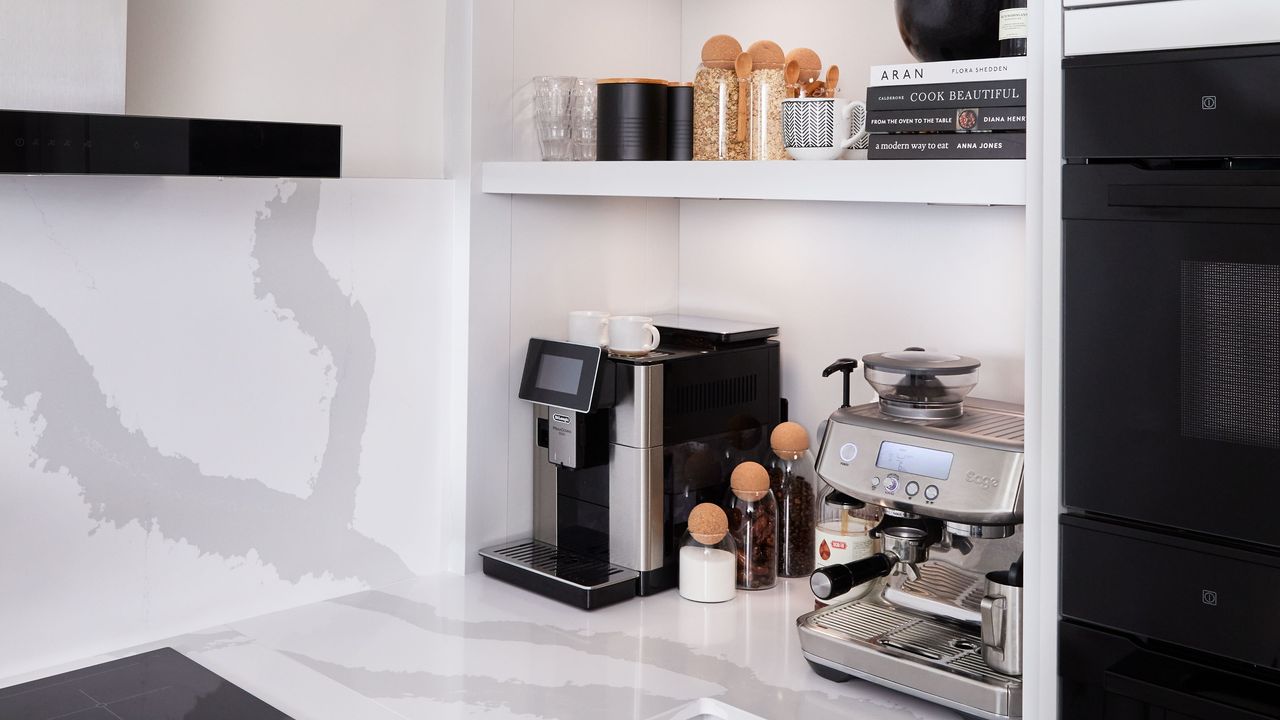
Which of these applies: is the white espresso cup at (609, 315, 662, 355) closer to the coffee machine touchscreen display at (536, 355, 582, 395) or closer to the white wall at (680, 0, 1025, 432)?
the coffee machine touchscreen display at (536, 355, 582, 395)

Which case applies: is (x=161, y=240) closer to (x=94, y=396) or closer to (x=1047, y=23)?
(x=94, y=396)

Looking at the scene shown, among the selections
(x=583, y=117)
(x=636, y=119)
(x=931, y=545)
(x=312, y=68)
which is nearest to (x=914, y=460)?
(x=931, y=545)

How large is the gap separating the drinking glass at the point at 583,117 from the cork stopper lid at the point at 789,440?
53cm

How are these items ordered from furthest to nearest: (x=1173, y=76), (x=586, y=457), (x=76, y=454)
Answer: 1. (x=586, y=457)
2. (x=76, y=454)
3. (x=1173, y=76)

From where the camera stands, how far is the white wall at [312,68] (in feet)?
5.46

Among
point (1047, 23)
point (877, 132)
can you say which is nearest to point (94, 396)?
point (877, 132)

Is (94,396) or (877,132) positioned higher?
(877,132)

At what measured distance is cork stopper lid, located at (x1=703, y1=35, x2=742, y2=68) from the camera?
1772 millimetres

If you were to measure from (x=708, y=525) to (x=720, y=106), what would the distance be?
0.62 metres

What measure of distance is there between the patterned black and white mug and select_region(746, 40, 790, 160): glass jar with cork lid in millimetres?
69

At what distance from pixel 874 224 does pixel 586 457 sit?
590 mm

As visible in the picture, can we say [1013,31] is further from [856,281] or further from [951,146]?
[856,281]

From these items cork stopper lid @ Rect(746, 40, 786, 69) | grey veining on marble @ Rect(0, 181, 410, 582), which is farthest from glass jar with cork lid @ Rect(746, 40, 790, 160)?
grey veining on marble @ Rect(0, 181, 410, 582)

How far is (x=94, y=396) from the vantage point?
5.24 feet
